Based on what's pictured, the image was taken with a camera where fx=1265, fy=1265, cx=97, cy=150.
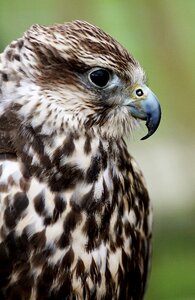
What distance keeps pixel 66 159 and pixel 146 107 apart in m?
0.27

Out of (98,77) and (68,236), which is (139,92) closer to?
(98,77)

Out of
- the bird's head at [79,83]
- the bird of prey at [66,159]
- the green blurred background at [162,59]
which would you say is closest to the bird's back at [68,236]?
the bird of prey at [66,159]

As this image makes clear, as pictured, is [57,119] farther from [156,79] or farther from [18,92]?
[156,79]

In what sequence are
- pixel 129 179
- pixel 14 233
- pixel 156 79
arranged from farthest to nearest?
pixel 156 79
pixel 129 179
pixel 14 233

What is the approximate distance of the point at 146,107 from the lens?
11.8 feet

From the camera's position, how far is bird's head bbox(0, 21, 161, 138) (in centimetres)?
354

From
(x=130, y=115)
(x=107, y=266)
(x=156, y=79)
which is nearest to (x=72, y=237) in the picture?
(x=107, y=266)

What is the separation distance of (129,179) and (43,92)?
39cm

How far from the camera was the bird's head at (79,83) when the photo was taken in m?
3.54

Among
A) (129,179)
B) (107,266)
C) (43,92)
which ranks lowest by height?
(107,266)

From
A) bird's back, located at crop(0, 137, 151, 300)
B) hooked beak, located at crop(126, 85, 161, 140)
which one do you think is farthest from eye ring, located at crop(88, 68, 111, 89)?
bird's back, located at crop(0, 137, 151, 300)

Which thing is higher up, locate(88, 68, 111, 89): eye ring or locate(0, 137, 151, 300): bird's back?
locate(88, 68, 111, 89): eye ring

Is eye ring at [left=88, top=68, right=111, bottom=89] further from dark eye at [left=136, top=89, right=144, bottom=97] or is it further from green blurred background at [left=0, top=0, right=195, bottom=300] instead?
green blurred background at [left=0, top=0, right=195, bottom=300]

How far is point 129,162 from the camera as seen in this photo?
3740mm
